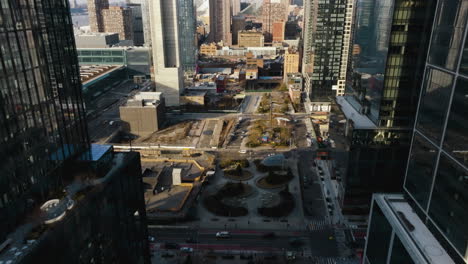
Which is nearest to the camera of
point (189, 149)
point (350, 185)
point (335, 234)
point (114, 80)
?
point (335, 234)

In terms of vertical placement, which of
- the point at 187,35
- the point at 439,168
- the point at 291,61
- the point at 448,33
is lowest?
the point at 291,61

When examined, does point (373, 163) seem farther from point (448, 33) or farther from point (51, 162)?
point (51, 162)

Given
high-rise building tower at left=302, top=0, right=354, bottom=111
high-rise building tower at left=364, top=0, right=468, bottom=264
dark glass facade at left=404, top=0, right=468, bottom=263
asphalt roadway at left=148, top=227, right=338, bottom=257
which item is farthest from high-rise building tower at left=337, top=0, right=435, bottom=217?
high-rise building tower at left=302, top=0, right=354, bottom=111

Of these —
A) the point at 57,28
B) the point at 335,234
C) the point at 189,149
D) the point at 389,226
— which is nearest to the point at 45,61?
the point at 57,28

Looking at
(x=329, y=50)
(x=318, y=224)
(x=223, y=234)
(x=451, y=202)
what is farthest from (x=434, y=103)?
(x=329, y=50)

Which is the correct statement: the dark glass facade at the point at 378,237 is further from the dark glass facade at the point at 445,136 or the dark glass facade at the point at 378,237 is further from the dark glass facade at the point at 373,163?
the dark glass facade at the point at 373,163

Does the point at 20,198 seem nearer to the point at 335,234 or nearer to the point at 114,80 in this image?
the point at 335,234
